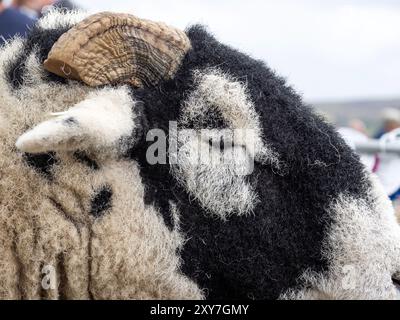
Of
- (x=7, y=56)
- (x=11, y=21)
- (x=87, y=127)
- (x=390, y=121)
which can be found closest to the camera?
(x=87, y=127)

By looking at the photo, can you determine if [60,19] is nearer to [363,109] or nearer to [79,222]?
[79,222]

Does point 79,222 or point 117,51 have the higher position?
point 117,51

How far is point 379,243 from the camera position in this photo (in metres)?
2.62

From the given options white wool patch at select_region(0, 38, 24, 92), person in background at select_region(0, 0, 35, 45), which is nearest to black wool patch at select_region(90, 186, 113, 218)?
white wool patch at select_region(0, 38, 24, 92)

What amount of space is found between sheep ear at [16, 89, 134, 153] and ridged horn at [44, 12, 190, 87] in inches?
4.0

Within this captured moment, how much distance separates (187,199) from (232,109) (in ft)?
1.38

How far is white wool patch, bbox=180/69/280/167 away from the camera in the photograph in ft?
8.64

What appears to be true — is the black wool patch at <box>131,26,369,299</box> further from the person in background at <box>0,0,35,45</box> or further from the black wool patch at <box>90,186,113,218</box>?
the person in background at <box>0,0,35,45</box>

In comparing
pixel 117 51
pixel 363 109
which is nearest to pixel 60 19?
pixel 117 51

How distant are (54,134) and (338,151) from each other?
1234mm

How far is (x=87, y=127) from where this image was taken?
225 centimetres

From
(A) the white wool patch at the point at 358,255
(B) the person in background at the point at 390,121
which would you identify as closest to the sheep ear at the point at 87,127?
(A) the white wool patch at the point at 358,255

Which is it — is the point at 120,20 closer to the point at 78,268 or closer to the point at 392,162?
the point at 78,268
